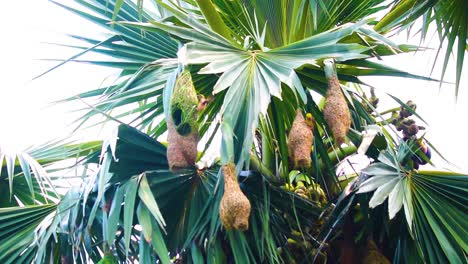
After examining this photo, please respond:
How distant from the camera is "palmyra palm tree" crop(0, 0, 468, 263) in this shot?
258 centimetres

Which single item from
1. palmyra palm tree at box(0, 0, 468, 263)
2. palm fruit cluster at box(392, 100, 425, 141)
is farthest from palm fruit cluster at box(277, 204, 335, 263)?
palm fruit cluster at box(392, 100, 425, 141)

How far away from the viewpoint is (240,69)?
2607 mm

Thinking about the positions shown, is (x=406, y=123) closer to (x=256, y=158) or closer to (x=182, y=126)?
(x=256, y=158)

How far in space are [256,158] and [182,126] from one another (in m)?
0.87

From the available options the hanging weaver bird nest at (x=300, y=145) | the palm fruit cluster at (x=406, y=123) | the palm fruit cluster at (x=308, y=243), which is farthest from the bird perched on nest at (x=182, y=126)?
the palm fruit cluster at (x=406, y=123)

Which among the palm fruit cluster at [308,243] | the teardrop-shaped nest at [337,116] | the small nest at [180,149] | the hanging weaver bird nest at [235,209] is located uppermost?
the teardrop-shaped nest at [337,116]

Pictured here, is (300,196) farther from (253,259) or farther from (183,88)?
(183,88)

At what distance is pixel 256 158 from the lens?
3184mm

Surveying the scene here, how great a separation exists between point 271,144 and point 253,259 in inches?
24.0

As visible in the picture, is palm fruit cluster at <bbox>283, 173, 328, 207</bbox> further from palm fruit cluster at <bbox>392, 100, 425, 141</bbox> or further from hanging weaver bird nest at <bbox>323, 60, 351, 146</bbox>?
hanging weaver bird nest at <bbox>323, 60, 351, 146</bbox>

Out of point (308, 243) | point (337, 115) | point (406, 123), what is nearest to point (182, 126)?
point (337, 115)

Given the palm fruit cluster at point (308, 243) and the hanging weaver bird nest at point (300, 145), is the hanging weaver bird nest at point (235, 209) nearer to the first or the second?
the hanging weaver bird nest at point (300, 145)

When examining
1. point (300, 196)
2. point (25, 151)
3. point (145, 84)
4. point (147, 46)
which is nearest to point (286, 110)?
point (300, 196)

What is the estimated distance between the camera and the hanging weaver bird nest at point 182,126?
231cm
